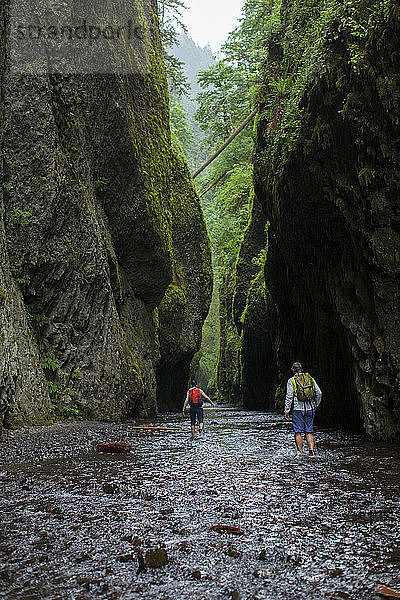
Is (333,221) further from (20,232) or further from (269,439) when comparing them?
(20,232)

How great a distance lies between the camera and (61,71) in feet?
41.6

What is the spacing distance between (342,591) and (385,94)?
928 cm

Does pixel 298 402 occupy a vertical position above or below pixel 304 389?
below

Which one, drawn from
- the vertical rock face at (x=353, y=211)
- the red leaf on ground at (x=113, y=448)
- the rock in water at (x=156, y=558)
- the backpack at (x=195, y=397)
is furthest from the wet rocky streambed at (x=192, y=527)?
the backpack at (x=195, y=397)

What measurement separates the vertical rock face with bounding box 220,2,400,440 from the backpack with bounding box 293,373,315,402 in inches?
102

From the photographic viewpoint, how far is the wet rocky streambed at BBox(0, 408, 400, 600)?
8.30 ft

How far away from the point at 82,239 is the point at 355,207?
7288mm

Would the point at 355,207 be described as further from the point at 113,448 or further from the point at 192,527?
the point at 192,527

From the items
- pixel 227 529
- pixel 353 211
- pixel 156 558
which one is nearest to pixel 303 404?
pixel 353 211

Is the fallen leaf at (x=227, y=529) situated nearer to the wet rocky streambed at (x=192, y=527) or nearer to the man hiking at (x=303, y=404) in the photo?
the wet rocky streambed at (x=192, y=527)

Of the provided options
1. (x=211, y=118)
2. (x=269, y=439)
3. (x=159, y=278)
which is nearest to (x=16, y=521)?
(x=269, y=439)

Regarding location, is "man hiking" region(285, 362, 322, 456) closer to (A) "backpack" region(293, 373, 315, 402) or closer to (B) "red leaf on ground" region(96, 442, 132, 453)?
(A) "backpack" region(293, 373, 315, 402)

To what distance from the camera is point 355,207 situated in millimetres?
10633

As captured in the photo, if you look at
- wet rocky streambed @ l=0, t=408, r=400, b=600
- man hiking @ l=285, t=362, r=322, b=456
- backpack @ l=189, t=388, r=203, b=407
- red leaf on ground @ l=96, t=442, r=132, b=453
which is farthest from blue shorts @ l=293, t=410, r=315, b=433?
backpack @ l=189, t=388, r=203, b=407
